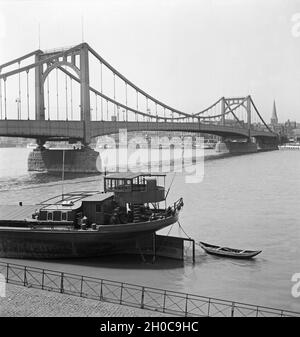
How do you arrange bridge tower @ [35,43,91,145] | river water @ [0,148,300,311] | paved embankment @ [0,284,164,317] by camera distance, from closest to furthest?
1. paved embankment @ [0,284,164,317]
2. river water @ [0,148,300,311]
3. bridge tower @ [35,43,91,145]

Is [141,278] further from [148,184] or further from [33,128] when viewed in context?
[33,128]

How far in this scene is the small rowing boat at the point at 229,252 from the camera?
27078mm

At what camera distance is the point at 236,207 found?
46.2 m

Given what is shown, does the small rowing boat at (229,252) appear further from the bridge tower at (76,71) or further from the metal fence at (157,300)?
the bridge tower at (76,71)

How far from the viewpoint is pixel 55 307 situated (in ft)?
52.4

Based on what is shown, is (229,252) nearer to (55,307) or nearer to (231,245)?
(231,245)

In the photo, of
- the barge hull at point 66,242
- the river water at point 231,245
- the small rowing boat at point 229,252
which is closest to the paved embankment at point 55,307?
the river water at point 231,245

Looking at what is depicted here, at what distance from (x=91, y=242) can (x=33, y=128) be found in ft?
168

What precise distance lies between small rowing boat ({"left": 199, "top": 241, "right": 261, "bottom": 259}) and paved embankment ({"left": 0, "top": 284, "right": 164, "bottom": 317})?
1246cm

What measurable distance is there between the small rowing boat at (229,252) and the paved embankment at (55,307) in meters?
12.5

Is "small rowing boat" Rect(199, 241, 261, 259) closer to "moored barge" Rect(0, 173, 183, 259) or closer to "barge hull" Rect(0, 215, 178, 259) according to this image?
"moored barge" Rect(0, 173, 183, 259)

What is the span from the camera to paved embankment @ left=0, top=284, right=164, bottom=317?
1536 cm

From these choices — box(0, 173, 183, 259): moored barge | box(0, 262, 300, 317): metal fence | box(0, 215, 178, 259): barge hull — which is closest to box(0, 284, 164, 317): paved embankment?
box(0, 262, 300, 317): metal fence

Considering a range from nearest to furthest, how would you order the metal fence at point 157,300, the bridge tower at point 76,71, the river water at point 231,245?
the metal fence at point 157,300, the river water at point 231,245, the bridge tower at point 76,71
